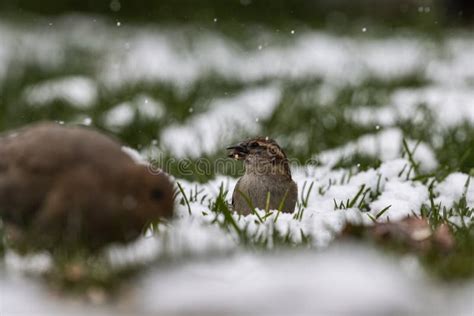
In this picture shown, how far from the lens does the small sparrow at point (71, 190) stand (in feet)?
8.44

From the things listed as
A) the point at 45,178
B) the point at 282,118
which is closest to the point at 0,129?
the point at 282,118

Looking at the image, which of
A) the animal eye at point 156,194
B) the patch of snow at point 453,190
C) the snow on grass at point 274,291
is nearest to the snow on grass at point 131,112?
the patch of snow at point 453,190

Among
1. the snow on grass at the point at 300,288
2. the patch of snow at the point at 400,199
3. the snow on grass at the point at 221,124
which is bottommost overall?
the snow on grass at the point at 300,288

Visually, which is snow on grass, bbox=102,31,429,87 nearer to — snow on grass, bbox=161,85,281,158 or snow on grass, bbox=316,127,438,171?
snow on grass, bbox=161,85,281,158

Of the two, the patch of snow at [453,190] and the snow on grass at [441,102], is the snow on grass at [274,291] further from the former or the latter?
the snow on grass at [441,102]

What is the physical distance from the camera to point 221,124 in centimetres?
580

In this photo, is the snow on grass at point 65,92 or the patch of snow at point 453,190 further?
the snow on grass at point 65,92

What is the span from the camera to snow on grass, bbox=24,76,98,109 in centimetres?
652

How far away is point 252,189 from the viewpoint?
3480mm

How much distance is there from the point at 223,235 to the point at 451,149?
2690mm

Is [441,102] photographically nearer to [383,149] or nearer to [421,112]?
[421,112]

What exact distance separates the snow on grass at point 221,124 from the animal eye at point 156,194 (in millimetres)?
2151

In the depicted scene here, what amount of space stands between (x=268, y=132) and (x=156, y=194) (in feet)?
10.1

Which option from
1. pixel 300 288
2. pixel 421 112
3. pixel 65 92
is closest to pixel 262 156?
pixel 300 288
